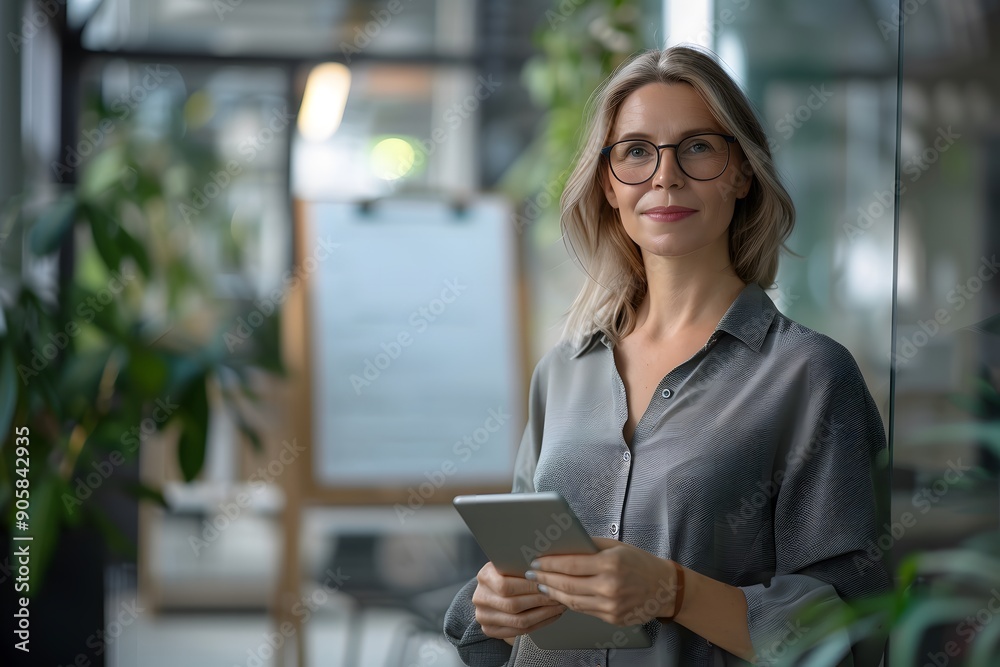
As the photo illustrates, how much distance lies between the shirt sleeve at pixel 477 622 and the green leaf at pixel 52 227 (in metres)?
1.42

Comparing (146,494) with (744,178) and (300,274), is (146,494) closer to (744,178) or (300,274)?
(300,274)

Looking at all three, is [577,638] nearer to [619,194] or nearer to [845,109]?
[619,194]

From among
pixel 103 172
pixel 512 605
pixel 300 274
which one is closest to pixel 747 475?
pixel 512 605

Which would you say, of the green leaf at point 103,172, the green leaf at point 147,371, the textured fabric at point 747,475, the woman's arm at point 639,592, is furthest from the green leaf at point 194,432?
the woman's arm at point 639,592

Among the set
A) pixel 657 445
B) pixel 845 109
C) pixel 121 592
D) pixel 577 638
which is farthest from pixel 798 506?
pixel 121 592

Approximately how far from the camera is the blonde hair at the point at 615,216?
3.62 feet

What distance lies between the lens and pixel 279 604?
3084 millimetres

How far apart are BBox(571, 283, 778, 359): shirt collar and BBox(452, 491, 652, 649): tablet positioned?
30 cm

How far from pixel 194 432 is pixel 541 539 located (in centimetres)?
161

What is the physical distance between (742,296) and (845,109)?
894 millimetres

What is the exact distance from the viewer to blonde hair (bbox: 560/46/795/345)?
1104 millimetres

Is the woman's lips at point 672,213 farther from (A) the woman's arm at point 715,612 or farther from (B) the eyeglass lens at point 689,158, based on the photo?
(A) the woman's arm at point 715,612

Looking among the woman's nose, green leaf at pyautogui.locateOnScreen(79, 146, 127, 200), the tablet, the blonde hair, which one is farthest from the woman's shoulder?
green leaf at pyautogui.locateOnScreen(79, 146, 127, 200)

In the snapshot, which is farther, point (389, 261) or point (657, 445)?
point (389, 261)
